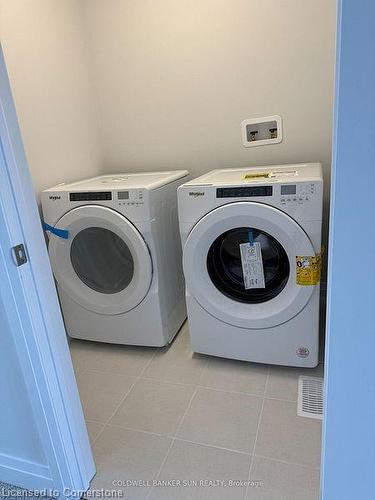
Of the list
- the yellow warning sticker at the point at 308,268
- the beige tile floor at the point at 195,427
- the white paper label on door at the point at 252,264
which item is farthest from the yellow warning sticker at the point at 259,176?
the beige tile floor at the point at 195,427

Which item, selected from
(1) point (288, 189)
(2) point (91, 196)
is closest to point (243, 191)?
(1) point (288, 189)

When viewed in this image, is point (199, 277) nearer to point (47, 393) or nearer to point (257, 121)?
point (47, 393)

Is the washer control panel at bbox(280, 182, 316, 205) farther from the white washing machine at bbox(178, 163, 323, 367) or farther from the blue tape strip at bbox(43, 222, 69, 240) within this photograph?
the blue tape strip at bbox(43, 222, 69, 240)

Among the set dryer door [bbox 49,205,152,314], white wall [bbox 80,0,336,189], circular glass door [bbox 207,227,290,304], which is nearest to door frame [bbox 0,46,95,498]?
dryer door [bbox 49,205,152,314]

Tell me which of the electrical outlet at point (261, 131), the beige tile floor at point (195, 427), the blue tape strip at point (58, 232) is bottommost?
the beige tile floor at point (195, 427)

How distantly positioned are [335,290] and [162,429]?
1.09 meters

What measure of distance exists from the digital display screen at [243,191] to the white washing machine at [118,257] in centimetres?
34

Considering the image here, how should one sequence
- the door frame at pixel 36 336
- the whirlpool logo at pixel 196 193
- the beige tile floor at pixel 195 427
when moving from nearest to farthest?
the door frame at pixel 36 336 → the beige tile floor at pixel 195 427 → the whirlpool logo at pixel 196 193

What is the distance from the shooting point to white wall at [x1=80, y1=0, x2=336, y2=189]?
5.89ft

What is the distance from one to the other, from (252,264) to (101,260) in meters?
0.82

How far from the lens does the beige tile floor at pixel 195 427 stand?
45.1 inches

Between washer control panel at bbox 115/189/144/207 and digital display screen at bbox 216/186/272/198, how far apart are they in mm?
360

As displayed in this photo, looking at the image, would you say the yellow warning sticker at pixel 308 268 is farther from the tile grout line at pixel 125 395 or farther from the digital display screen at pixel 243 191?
the tile grout line at pixel 125 395

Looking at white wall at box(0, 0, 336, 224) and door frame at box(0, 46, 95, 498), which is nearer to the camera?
door frame at box(0, 46, 95, 498)
